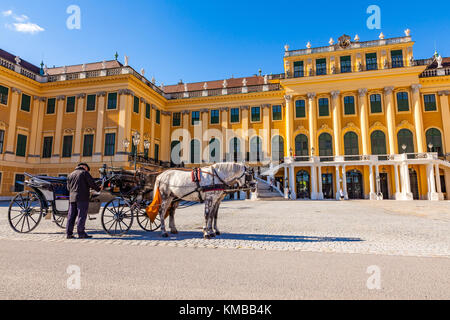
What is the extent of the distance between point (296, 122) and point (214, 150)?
35.6 feet

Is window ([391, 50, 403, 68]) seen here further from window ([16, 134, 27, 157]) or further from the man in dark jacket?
window ([16, 134, 27, 157])

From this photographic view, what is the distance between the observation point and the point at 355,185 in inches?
1190

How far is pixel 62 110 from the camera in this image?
29.2 m

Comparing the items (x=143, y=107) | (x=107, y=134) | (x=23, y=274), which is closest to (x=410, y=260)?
(x=23, y=274)

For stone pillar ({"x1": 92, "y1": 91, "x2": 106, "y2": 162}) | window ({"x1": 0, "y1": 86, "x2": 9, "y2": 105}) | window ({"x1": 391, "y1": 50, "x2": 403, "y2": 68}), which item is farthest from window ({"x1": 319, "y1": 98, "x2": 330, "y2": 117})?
window ({"x1": 0, "y1": 86, "x2": 9, "y2": 105})

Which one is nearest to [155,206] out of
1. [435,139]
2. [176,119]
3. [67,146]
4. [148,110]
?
[67,146]

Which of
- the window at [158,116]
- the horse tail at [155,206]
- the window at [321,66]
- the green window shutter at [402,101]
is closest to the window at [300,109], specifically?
the window at [321,66]

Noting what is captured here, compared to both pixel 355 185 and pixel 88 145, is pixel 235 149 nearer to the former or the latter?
pixel 355 185

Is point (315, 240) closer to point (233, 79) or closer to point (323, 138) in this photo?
point (323, 138)

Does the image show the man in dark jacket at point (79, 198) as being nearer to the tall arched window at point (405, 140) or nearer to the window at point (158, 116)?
the window at point (158, 116)

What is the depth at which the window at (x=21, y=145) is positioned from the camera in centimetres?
2689

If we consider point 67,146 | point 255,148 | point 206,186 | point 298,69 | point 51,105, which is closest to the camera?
point 206,186

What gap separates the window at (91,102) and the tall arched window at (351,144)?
28.3 meters
